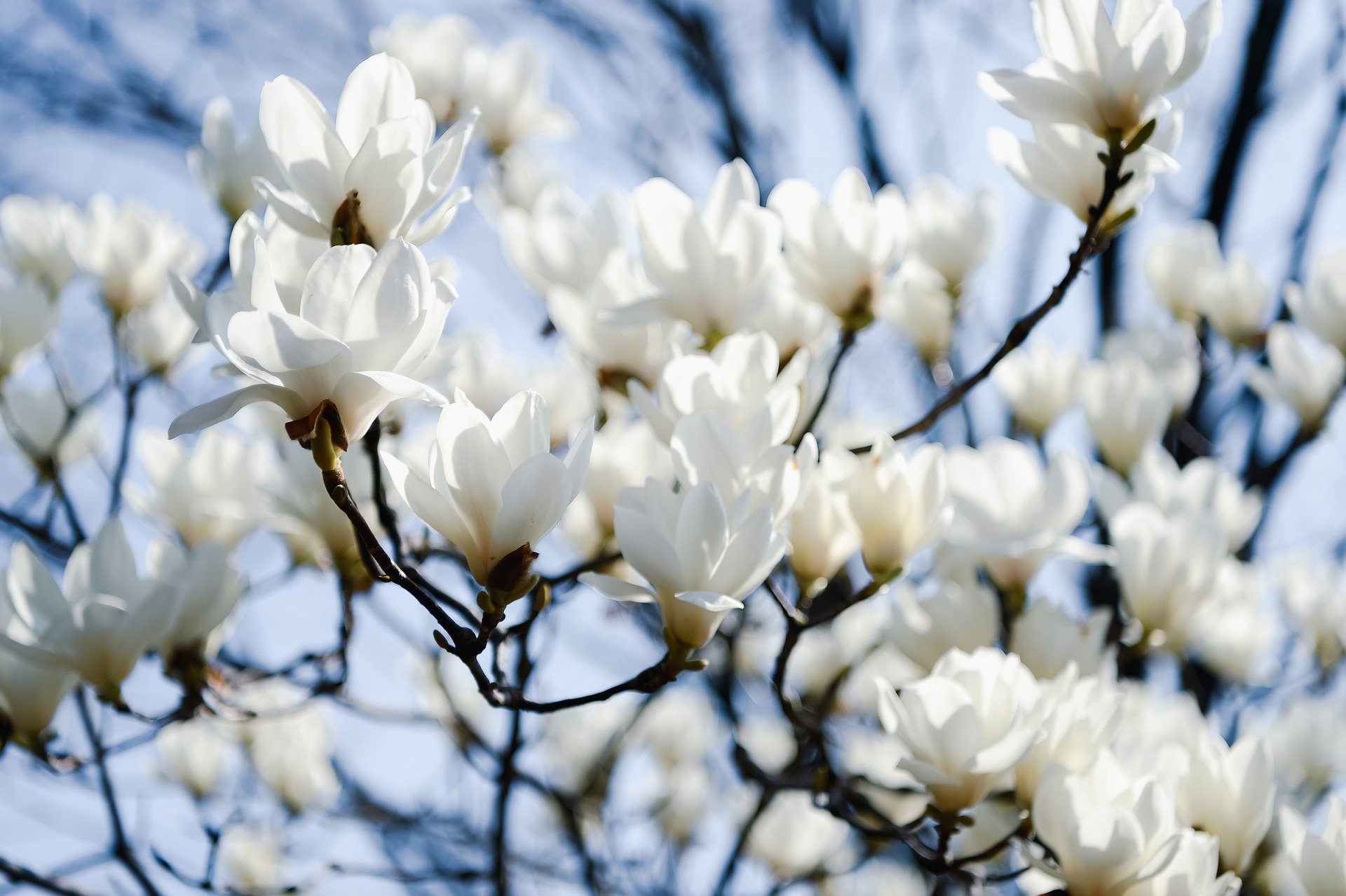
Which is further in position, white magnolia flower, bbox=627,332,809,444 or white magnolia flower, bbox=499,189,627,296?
white magnolia flower, bbox=499,189,627,296

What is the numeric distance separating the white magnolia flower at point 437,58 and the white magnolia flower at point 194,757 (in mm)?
1185

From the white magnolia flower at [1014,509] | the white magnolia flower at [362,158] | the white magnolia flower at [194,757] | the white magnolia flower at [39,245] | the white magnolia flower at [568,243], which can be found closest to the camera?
the white magnolia flower at [362,158]

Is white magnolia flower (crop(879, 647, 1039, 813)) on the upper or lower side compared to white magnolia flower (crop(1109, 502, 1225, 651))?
lower

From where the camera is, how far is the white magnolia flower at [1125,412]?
1.49m

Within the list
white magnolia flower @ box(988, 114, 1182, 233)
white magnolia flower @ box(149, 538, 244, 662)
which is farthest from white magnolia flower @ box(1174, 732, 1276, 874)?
white magnolia flower @ box(149, 538, 244, 662)

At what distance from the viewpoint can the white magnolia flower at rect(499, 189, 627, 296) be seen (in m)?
1.16

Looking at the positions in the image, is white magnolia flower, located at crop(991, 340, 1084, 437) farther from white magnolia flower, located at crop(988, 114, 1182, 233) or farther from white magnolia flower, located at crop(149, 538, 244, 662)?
white magnolia flower, located at crop(149, 538, 244, 662)

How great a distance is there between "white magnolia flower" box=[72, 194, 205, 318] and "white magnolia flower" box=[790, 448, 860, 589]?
3.24ft

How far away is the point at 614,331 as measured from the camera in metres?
1.04

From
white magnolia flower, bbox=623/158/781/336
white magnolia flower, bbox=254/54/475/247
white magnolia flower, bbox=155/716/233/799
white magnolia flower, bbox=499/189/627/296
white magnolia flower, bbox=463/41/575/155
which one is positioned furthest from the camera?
white magnolia flower, bbox=155/716/233/799

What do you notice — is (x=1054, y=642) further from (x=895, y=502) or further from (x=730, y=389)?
(x=730, y=389)

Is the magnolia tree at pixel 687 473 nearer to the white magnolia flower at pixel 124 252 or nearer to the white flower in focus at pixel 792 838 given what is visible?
the white magnolia flower at pixel 124 252

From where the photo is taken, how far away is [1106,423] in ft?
4.98

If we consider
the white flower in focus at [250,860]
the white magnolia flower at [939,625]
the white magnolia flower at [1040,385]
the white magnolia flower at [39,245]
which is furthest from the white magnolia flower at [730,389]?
the white flower in focus at [250,860]
